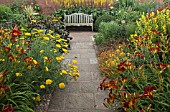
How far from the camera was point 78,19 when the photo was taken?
35.4ft

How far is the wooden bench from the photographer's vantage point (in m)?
10.6

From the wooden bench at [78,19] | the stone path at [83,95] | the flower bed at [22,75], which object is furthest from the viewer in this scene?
the wooden bench at [78,19]

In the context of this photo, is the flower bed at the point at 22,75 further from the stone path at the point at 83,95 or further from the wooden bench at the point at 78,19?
the wooden bench at the point at 78,19

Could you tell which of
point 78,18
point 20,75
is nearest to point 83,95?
point 20,75

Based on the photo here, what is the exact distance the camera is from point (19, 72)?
2857 mm

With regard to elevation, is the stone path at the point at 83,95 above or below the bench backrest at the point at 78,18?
below

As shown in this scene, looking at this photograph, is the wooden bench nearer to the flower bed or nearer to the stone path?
the stone path

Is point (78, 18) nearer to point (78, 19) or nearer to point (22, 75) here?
point (78, 19)

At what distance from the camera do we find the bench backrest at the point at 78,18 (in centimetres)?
1063

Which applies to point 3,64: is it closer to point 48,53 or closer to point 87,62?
point 48,53

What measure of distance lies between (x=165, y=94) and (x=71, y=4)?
9.49 m

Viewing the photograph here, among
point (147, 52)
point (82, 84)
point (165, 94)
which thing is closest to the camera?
point (165, 94)

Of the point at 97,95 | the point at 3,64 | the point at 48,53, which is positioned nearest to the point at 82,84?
the point at 97,95

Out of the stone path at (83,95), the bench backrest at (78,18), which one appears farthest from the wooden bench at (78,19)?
the stone path at (83,95)
